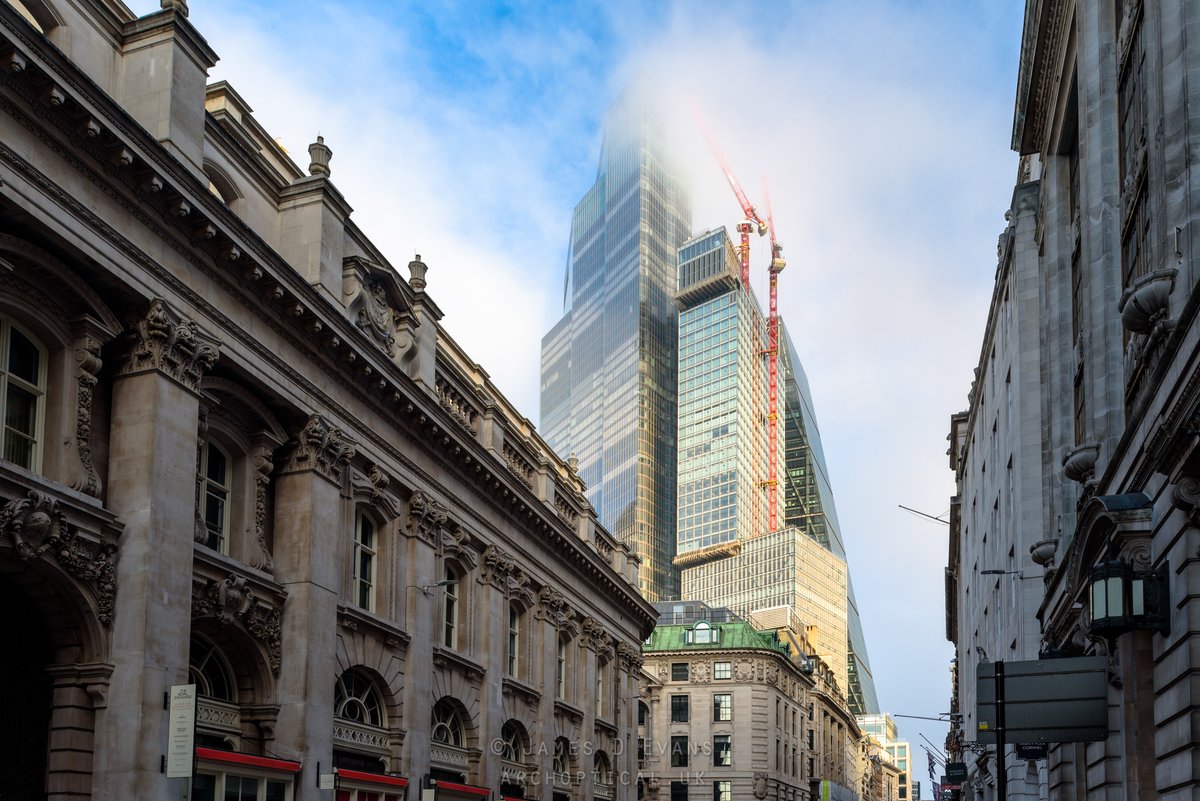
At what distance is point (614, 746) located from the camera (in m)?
59.4

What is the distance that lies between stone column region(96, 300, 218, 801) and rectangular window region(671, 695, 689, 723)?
277 ft

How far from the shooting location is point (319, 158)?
109 feet

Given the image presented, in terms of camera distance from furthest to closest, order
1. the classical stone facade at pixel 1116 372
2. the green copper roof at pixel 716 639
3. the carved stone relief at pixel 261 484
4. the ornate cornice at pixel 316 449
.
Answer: the green copper roof at pixel 716 639 < the ornate cornice at pixel 316 449 < the carved stone relief at pixel 261 484 < the classical stone facade at pixel 1116 372

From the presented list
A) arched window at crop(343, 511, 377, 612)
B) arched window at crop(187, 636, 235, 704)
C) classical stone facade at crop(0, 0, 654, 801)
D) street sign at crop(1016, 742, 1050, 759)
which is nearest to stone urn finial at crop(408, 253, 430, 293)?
classical stone facade at crop(0, 0, 654, 801)

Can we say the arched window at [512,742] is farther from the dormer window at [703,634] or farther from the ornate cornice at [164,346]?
the dormer window at [703,634]

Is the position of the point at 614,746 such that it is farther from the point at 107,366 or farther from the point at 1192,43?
the point at 1192,43

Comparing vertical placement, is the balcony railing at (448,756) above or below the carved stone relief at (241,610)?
below

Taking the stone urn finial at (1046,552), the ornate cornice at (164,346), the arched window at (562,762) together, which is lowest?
the arched window at (562,762)

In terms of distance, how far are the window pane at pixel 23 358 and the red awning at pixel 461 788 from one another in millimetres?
18335

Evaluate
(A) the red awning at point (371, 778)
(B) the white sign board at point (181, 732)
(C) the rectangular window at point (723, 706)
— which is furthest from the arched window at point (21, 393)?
(C) the rectangular window at point (723, 706)

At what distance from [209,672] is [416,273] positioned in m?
14.9

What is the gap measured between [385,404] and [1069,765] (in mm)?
18744

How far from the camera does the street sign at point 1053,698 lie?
2205 centimetres

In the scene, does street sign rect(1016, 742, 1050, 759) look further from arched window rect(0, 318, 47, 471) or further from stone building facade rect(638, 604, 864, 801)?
stone building facade rect(638, 604, 864, 801)
